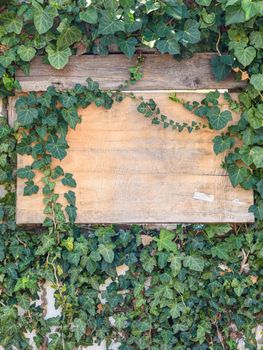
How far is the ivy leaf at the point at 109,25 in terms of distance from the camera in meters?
2.62

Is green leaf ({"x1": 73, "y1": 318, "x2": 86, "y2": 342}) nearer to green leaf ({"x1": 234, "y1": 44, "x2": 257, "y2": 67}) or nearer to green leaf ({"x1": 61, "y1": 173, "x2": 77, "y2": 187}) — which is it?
green leaf ({"x1": 61, "y1": 173, "x2": 77, "y2": 187})

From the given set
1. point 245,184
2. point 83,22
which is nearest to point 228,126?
point 245,184

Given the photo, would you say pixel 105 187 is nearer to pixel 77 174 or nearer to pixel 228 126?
pixel 77 174

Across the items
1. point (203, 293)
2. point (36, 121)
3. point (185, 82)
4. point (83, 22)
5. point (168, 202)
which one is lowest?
point (203, 293)

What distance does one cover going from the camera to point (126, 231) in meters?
2.80

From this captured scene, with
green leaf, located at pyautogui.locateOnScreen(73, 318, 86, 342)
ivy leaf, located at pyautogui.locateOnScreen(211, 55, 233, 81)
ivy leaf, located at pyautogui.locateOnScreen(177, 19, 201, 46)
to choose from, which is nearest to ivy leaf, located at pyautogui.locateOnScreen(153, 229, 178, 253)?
green leaf, located at pyautogui.locateOnScreen(73, 318, 86, 342)

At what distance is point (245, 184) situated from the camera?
110 inches

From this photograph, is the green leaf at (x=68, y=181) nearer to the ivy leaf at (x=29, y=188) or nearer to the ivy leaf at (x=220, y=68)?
the ivy leaf at (x=29, y=188)

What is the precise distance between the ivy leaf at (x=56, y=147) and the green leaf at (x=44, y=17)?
51cm

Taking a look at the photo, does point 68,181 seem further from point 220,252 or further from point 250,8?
point 250,8

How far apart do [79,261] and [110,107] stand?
0.77 meters

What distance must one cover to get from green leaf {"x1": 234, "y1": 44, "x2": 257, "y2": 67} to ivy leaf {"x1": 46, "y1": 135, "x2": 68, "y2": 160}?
93 cm

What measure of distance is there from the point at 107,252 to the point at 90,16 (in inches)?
43.8

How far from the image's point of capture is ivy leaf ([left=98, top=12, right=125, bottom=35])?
2621 mm
